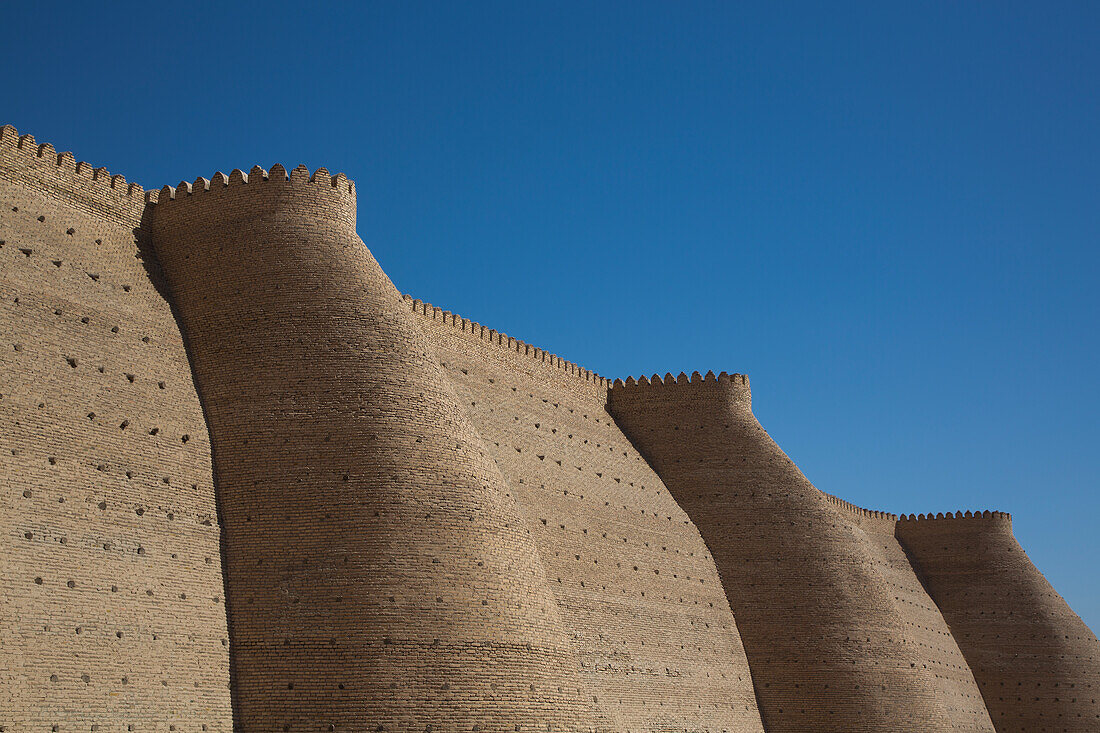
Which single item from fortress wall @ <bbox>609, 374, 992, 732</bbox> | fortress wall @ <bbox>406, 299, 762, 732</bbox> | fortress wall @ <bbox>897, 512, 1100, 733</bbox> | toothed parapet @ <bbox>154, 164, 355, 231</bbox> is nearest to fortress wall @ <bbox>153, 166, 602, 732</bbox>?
toothed parapet @ <bbox>154, 164, 355, 231</bbox>

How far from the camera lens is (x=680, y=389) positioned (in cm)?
2920

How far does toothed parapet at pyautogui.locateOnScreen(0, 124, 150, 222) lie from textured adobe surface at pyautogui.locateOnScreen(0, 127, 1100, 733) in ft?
0.12

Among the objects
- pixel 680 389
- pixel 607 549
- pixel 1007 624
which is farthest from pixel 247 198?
pixel 1007 624

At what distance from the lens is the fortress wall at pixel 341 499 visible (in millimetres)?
14461

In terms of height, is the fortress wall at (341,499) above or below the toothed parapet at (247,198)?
below

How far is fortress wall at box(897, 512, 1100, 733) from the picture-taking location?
107 feet

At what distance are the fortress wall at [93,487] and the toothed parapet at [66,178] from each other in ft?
0.09

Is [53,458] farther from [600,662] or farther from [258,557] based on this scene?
[600,662]

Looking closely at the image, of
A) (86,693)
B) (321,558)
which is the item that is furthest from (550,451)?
(86,693)

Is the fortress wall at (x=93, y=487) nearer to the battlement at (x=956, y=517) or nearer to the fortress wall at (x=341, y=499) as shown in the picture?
the fortress wall at (x=341, y=499)

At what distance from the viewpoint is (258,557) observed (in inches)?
600

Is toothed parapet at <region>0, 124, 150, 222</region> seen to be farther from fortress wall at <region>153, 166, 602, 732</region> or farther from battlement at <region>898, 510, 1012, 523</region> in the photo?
battlement at <region>898, 510, 1012, 523</region>

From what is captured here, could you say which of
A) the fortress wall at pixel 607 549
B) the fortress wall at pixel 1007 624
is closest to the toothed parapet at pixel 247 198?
the fortress wall at pixel 607 549

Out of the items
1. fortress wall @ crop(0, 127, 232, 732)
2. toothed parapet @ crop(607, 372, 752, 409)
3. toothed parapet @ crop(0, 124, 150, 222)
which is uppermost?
toothed parapet @ crop(607, 372, 752, 409)
